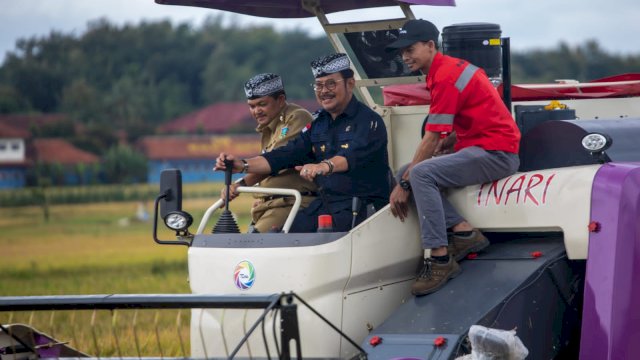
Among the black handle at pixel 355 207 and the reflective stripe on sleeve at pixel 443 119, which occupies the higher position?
the reflective stripe on sleeve at pixel 443 119

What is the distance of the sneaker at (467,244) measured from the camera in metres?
7.39

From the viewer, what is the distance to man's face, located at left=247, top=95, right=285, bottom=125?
8.60 meters

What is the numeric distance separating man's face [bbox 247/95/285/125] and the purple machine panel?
8.32 ft

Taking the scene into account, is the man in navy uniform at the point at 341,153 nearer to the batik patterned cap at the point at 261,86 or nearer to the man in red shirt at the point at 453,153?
the man in red shirt at the point at 453,153

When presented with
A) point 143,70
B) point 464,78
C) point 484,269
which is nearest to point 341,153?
point 464,78

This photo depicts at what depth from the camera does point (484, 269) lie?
7254mm

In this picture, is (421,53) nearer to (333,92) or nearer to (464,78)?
(464,78)

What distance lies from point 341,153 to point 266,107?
3.51ft

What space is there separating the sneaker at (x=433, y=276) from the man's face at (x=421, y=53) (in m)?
1.20

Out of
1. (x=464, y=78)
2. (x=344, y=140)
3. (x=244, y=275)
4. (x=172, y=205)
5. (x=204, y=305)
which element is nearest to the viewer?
(x=204, y=305)

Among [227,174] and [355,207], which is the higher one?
[227,174]

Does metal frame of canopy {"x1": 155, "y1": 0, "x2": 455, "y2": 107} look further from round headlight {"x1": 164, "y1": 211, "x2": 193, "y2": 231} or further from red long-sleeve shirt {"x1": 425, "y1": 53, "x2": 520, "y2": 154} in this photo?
round headlight {"x1": 164, "y1": 211, "x2": 193, "y2": 231}

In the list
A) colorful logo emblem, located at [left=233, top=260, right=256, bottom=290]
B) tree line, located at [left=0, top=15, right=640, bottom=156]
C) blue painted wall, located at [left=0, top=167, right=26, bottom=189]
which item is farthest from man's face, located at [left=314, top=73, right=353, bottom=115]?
blue painted wall, located at [left=0, top=167, right=26, bottom=189]

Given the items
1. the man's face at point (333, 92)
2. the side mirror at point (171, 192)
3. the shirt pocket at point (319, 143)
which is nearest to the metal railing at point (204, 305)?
the side mirror at point (171, 192)
